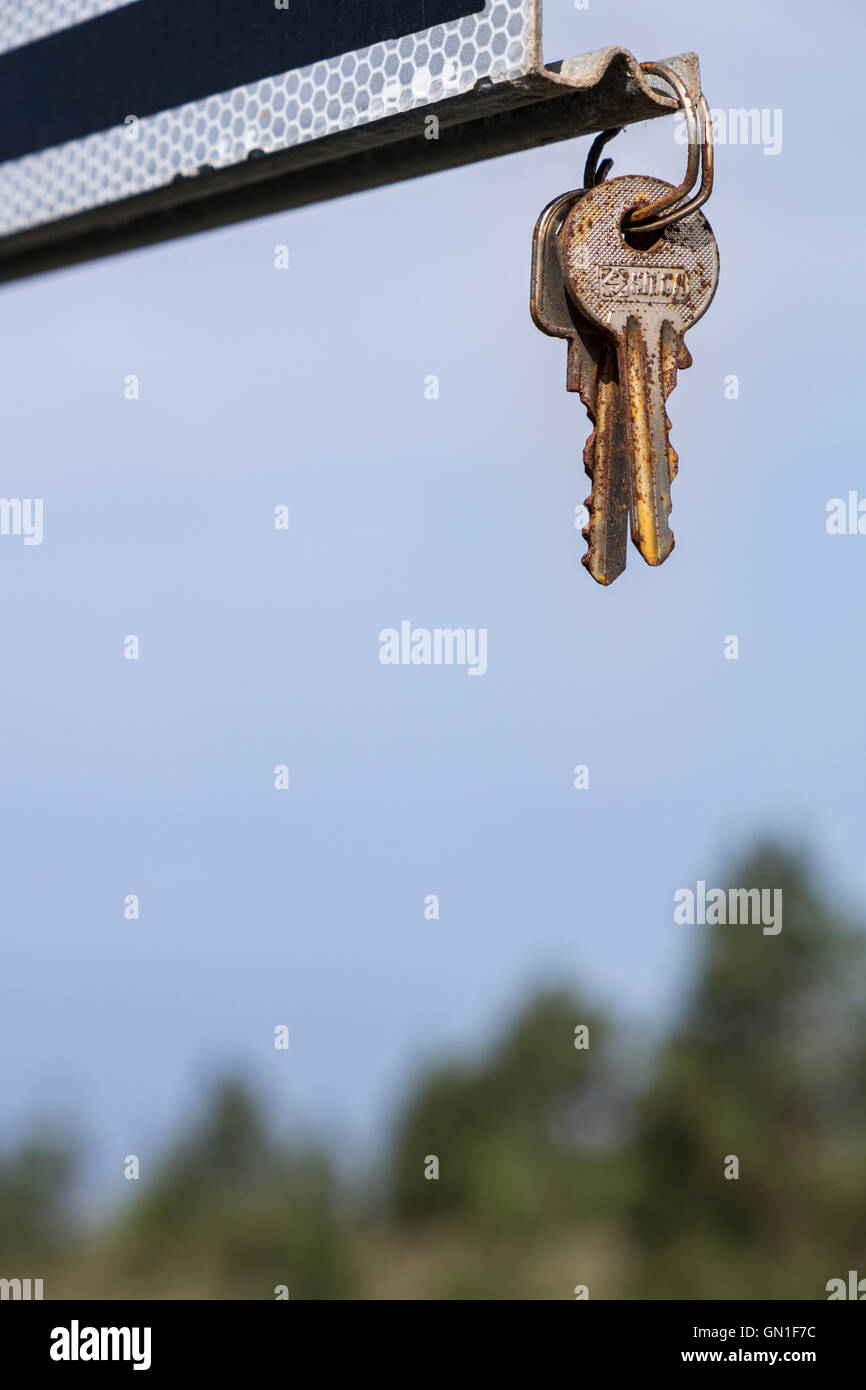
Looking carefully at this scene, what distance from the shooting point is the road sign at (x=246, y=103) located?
2.88 feet

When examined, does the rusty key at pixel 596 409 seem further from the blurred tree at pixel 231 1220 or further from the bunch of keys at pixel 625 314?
the blurred tree at pixel 231 1220

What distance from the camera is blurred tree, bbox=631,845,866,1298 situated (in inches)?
475

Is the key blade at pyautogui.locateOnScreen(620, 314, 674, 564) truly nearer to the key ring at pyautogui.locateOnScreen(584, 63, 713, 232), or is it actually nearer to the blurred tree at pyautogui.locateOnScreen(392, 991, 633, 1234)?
the key ring at pyautogui.locateOnScreen(584, 63, 713, 232)

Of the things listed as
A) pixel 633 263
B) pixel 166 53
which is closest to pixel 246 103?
pixel 166 53

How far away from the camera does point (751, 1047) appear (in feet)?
39.8

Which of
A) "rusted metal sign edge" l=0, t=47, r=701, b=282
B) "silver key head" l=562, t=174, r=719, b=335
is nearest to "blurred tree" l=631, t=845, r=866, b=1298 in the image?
"rusted metal sign edge" l=0, t=47, r=701, b=282

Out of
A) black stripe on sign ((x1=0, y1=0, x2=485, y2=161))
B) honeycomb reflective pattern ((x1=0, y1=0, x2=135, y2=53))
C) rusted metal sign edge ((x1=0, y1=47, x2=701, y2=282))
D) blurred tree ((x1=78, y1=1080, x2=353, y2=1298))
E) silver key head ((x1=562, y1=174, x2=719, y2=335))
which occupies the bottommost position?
blurred tree ((x1=78, y1=1080, x2=353, y2=1298))

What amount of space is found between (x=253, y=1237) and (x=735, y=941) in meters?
4.31

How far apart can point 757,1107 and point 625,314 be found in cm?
1224

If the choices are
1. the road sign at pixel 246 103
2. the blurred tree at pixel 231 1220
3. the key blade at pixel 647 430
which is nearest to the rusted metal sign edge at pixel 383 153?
the road sign at pixel 246 103

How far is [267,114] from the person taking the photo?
1062 mm

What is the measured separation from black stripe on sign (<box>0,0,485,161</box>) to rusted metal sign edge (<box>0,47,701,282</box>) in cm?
6

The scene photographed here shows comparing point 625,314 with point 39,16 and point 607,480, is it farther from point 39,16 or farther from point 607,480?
point 39,16
